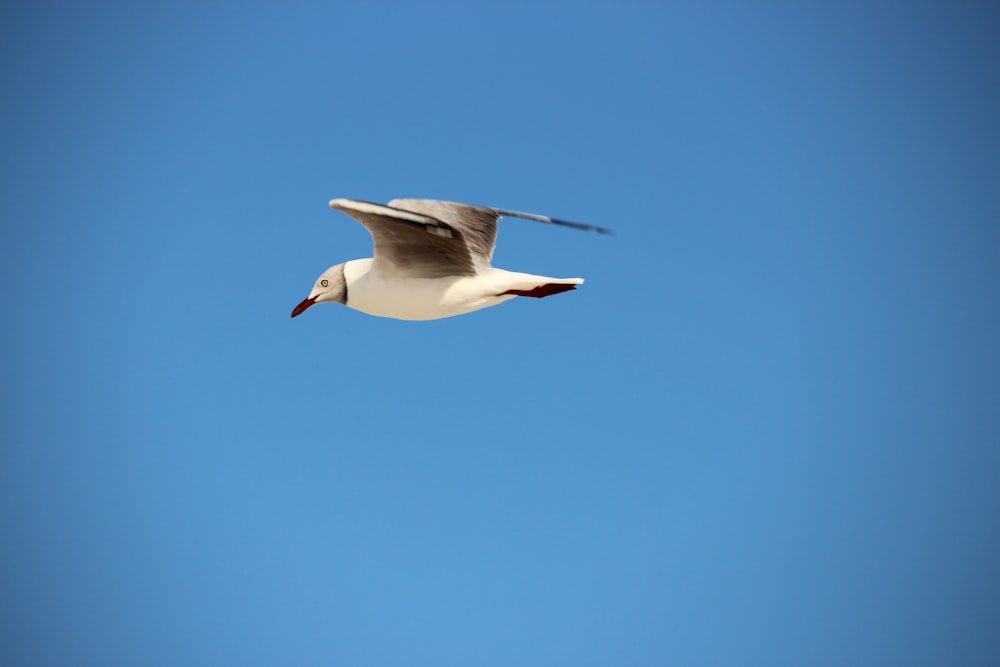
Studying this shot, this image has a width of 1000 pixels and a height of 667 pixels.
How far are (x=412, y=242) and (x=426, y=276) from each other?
0.51 metres

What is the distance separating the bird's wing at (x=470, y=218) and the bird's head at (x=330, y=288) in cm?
105

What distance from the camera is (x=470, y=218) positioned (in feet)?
41.2

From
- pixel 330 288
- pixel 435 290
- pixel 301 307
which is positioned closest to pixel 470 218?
pixel 435 290

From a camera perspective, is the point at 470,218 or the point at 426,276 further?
the point at 470,218

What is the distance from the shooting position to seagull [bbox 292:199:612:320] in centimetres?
1115

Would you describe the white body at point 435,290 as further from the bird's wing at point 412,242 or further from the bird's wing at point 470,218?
the bird's wing at point 470,218

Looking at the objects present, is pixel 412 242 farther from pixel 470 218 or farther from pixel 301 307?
pixel 301 307

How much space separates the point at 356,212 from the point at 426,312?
5.69ft

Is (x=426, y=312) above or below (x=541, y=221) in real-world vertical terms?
below

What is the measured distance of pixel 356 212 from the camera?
10.5m

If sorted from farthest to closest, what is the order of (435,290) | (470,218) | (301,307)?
(470,218), (301,307), (435,290)

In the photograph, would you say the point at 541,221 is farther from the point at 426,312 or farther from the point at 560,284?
the point at 426,312

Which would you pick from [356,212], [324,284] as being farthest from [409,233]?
[324,284]

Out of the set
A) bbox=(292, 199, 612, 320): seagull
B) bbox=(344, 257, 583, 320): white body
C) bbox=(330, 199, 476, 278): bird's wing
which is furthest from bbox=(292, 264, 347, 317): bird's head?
bbox=(330, 199, 476, 278): bird's wing
